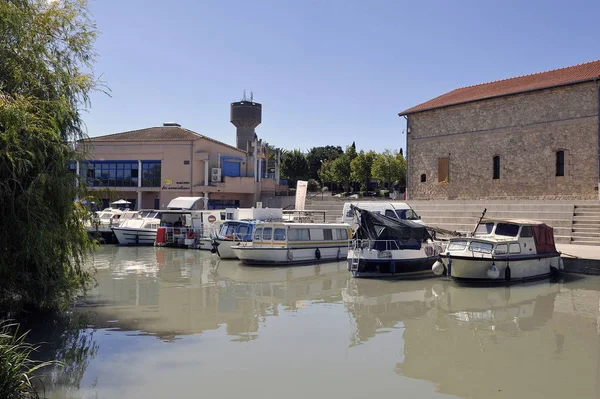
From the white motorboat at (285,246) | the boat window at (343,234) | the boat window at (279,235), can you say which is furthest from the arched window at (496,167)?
the boat window at (279,235)

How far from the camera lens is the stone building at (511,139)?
29359 millimetres

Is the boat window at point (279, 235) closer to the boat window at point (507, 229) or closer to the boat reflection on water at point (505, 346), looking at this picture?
the boat reflection on water at point (505, 346)

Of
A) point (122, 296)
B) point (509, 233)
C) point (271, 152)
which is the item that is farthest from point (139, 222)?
point (271, 152)

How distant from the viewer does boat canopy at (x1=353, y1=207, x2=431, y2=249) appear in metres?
19.0

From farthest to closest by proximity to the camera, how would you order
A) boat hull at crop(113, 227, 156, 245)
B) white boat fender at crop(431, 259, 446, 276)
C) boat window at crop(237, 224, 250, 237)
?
boat hull at crop(113, 227, 156, 245)
boat window at crop(237, 224, 250, 237)
white boat fender at crop(431, 259, 446, 276)

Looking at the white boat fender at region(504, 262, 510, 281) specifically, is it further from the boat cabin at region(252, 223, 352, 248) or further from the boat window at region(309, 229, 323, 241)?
the boat window at region(309, 229, 323, 241)

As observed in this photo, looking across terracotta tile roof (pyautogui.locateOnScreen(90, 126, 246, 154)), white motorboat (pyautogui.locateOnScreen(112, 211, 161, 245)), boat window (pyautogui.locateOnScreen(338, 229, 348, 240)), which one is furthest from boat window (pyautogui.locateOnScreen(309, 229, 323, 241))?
terracotta tile roof (pyautogui.locateOnScreen(90, 126, 246, 154))

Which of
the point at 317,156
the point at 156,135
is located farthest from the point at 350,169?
the point at 156,135

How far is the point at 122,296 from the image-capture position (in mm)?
15367

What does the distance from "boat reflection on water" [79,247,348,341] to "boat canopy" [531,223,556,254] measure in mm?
6870

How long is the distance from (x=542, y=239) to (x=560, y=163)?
13.7m

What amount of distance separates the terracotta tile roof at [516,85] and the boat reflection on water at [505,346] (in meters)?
18.4

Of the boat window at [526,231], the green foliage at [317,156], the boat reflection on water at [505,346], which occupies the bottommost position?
the boat reflection on water at [505,346]

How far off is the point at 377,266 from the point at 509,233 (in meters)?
4.65
